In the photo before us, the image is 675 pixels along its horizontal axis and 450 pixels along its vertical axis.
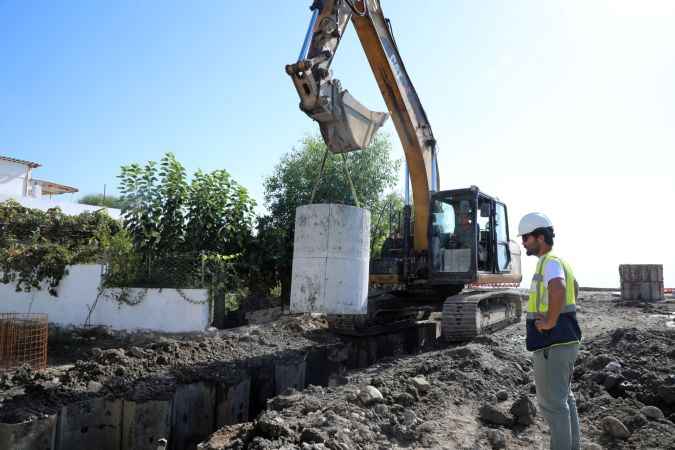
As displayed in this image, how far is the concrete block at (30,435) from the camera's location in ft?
18.1

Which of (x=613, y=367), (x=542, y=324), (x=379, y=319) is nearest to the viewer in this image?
(x=542, y=324)

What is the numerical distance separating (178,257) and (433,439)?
8768 mm

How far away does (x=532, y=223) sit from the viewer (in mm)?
4137

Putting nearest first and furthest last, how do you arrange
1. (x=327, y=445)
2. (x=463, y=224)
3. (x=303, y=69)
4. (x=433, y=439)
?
(x=327, y=445) → (x=433, y=439) → (x=303, y=69) → (x=463, y=224)

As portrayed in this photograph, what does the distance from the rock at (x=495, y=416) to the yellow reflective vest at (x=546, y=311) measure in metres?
1.38

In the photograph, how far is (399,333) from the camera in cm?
1085

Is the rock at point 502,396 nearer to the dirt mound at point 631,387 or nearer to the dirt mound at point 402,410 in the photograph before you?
the dirt mound at point 402,410

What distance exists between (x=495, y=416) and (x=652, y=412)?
145 centimetres

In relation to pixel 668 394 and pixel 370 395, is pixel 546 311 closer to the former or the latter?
pixel 370 395

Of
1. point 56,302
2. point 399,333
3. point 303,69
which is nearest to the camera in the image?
point 303,69

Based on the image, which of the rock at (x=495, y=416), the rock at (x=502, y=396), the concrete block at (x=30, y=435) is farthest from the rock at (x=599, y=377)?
the concrete block at (x=30, y=435)

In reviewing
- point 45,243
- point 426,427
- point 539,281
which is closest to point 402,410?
point 426,427

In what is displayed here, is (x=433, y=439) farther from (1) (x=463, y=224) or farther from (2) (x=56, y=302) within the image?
(2) (x=56, y=302)

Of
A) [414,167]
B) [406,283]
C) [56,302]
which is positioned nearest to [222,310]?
[56,302]
